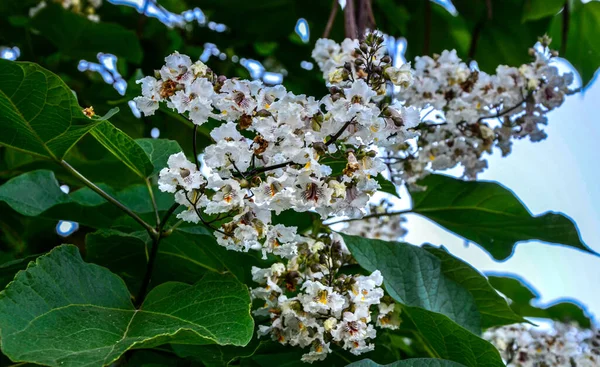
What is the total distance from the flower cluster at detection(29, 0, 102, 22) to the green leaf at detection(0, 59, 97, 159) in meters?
1.14

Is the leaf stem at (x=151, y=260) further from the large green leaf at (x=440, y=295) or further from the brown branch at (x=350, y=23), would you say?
the brown branch at (x=350, y=23)

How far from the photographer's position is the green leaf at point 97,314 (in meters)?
0.64

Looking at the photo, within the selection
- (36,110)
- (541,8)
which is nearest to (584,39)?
(541,8)

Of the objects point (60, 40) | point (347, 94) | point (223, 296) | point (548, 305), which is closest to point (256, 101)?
point (347, 94)

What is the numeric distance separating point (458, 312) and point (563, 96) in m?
0.49

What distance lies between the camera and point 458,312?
0.97 metres

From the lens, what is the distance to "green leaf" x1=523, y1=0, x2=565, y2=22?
160 cm

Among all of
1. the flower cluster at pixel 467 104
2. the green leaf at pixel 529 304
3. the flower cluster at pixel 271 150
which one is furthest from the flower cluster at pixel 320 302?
the green leaf at pixel 529 304

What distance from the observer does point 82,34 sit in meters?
1.70

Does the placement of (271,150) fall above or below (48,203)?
above

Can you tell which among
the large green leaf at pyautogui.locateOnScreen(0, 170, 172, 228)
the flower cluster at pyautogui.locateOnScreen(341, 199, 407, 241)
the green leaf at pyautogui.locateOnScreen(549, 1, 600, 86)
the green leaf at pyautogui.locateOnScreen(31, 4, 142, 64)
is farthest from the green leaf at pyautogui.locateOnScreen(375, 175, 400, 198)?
the green leaf at pyautogui.locateOnScreen(549, 1, 600, 86)

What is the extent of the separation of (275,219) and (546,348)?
2.21 ft

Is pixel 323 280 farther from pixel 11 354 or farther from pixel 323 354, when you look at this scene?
pixel 11 354

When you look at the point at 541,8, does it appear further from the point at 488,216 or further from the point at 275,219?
the point at 275,219
